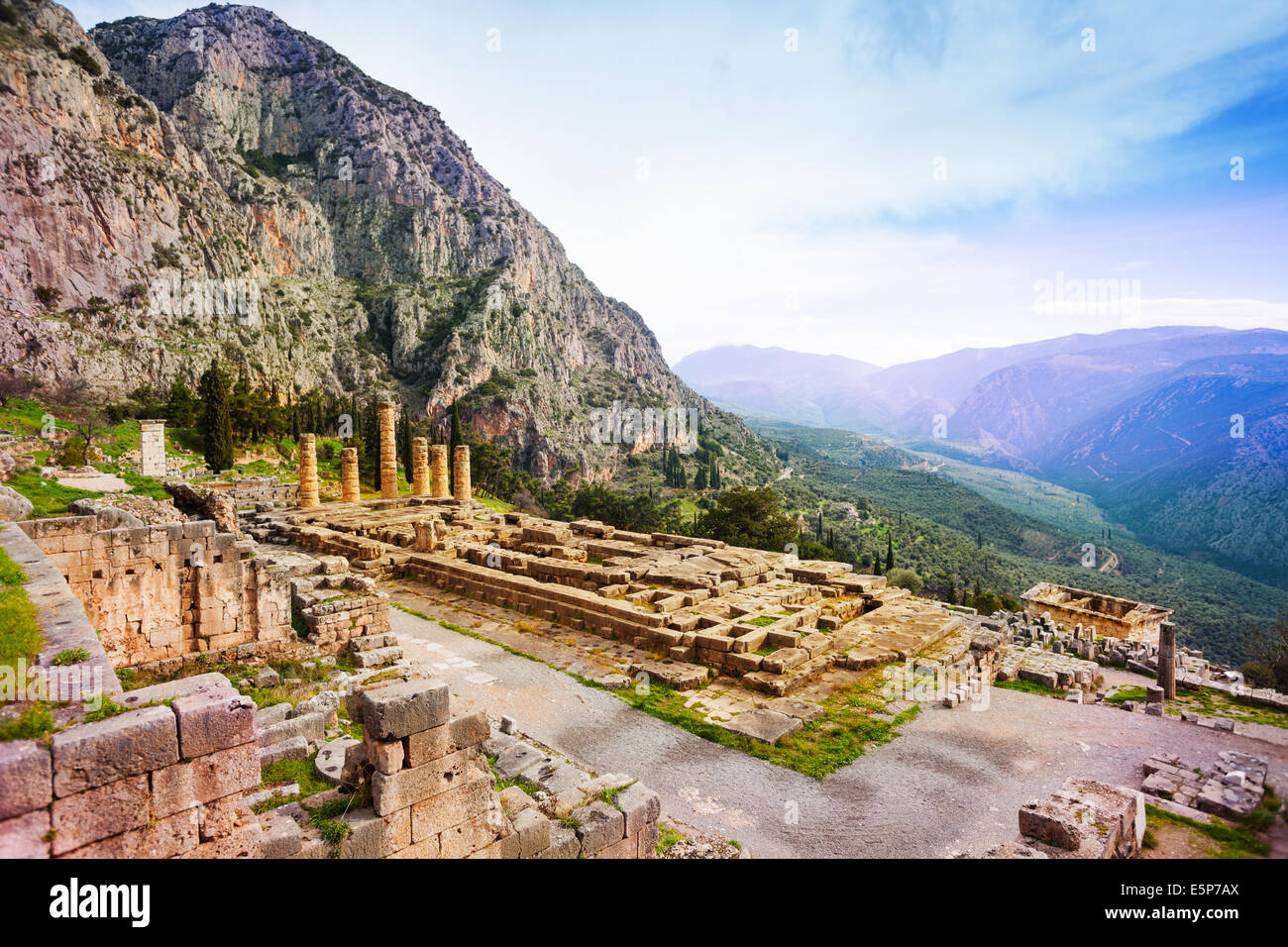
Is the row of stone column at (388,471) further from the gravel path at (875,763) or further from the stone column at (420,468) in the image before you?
the gravel path at (875,763)

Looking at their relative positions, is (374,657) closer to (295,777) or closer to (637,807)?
(295,777)

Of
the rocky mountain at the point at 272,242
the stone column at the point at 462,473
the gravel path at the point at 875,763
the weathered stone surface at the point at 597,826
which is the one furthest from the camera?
the rocky mountain at the point at 272,242

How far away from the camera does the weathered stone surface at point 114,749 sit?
343 centimetres

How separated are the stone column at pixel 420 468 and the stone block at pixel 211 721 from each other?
33772 millimetres

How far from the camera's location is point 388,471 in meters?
35.4

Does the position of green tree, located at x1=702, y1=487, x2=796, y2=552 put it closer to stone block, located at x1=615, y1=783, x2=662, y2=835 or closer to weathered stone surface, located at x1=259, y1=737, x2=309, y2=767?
stone block, located at x1=615, y1=783, x2=662, y2=835

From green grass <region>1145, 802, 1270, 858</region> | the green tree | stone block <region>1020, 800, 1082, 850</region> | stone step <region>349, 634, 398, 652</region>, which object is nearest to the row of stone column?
the green tree

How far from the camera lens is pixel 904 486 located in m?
112

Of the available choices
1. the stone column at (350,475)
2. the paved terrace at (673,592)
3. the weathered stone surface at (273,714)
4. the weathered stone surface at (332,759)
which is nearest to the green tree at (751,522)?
the paved terrace at (673,592)

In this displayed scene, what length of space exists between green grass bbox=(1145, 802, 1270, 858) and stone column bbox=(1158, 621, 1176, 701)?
799cm

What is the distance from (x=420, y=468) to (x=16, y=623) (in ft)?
105

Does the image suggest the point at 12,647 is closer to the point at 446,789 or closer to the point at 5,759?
the point at 5,759
